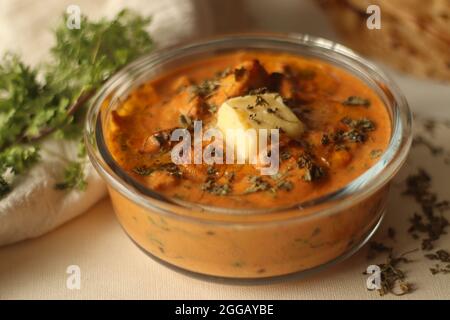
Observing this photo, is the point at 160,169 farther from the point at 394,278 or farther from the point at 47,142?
the point at 394,278

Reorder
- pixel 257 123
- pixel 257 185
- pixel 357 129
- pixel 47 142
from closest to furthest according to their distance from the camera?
pixel 257 185
pixel 257 123
pixel 357 129
pixel 47 142

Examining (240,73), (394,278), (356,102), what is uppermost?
(240,73)

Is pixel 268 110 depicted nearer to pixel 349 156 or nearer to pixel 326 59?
pixel 349 156

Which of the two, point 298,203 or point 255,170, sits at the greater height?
point 255,170

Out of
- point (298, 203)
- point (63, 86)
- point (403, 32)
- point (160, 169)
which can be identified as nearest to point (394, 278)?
point (298, 203)

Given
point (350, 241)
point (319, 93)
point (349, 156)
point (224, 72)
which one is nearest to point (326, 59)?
point (319, 93)

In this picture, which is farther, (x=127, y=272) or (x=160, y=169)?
(x=127, y=272)
